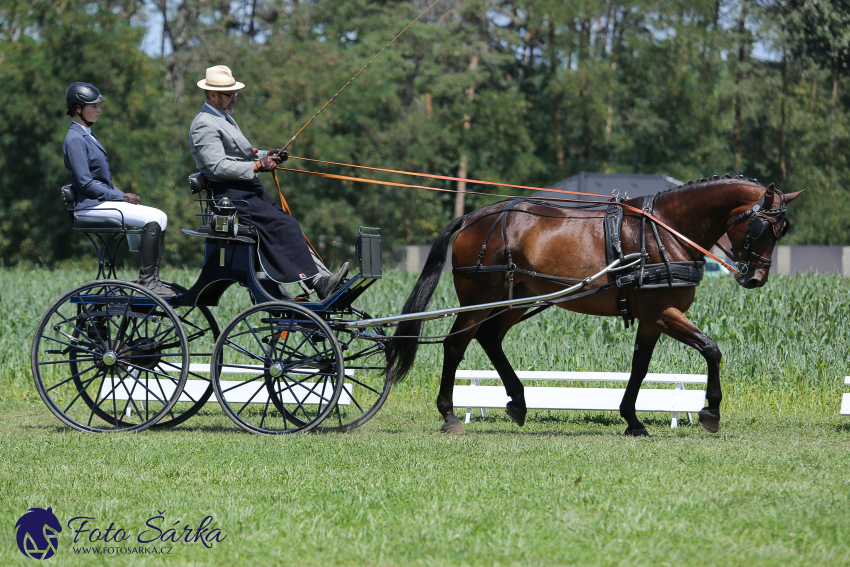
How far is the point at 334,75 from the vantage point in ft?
111

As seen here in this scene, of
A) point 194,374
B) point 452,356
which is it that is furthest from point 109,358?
point 452,356

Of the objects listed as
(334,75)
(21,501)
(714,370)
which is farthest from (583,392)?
(334,75)

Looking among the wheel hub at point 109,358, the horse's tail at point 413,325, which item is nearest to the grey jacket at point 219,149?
A: the wheel hub at point 109,358

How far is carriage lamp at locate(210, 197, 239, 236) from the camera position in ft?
22.3

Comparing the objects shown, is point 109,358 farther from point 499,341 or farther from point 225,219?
point 499,341

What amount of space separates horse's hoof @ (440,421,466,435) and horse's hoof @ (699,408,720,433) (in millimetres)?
1889

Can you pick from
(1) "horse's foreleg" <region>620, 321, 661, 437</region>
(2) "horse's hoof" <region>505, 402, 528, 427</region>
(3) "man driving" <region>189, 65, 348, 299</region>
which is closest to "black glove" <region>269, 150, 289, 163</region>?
(3) "man driving" <region>189, 65, 348, 299</region>

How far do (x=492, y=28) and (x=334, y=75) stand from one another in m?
10.3

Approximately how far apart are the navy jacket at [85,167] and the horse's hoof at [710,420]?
4.88 meters

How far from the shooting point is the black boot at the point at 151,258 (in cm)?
711

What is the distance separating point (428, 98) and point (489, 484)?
35448mm

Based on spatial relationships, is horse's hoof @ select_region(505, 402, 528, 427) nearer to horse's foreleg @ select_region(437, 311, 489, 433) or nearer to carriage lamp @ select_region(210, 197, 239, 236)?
horse's foreleg @ select_region(437, 311, 489, 433)

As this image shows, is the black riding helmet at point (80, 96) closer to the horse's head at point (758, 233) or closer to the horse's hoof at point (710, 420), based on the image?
the horse's head at point (758, 233)

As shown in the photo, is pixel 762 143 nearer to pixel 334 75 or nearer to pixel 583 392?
pixel 334 75
